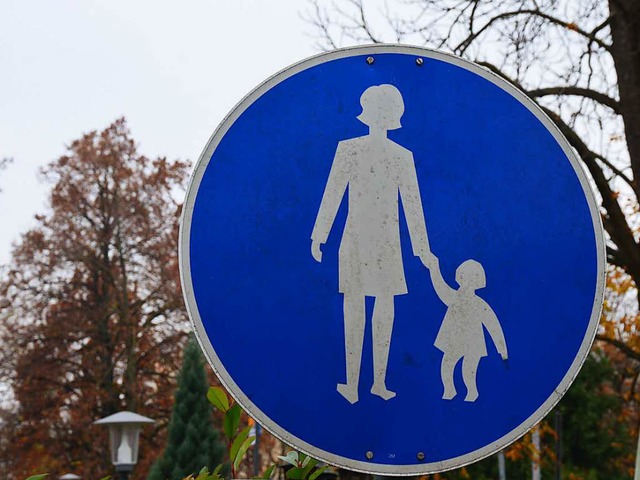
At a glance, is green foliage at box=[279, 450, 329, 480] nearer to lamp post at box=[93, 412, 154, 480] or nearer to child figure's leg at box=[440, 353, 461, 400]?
child figure's leg at box=[440, 353, 461, 400]

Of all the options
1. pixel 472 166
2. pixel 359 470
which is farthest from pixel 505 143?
pixel 359 470

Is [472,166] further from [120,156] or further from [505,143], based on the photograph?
[120,156]

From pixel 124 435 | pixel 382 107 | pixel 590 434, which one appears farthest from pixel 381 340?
pixel 590 434

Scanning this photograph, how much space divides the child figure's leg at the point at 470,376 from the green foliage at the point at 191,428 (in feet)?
70.6

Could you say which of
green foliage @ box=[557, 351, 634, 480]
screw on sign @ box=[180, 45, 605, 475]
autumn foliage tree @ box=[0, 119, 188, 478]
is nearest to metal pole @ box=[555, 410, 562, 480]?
screw on sign @ box=[180, 45, 605, 475]

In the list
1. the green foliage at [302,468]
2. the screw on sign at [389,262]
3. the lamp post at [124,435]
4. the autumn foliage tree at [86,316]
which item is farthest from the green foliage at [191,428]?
the screw on sign at [389,262]

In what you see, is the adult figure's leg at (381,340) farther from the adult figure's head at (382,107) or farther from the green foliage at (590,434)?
the green foliage at (590,434)

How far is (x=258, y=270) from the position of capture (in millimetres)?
1717

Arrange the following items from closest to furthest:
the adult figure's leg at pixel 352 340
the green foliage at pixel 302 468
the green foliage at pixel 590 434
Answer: the adult figure's leg at pixel 352 340 < the green foliage at pixel 302 468 < the green foliage at pixel 590 434

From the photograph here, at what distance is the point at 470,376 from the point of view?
1703mm

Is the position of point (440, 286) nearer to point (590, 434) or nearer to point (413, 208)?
point (413, 208)

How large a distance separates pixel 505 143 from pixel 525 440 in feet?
41.8

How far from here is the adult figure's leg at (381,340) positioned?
65.8 inches

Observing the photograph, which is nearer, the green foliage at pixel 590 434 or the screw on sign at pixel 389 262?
the screw on sign at pixel 389 262
